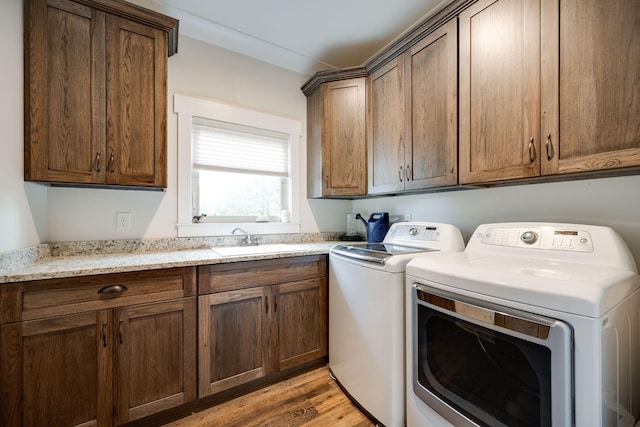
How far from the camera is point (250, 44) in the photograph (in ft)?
7.32

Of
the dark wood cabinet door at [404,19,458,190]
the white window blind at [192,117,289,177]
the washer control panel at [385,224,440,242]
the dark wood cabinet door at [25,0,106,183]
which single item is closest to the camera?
the dark wood cabinet door at [25,0,106,183]

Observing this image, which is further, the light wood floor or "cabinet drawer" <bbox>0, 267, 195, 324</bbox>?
the light wood floor

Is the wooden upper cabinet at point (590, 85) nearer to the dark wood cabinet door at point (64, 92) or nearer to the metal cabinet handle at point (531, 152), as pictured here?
the metal cabinet handle at point (531, 152)

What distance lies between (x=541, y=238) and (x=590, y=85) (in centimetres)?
67

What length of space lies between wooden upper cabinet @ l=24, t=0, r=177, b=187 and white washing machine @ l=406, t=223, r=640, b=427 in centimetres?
175

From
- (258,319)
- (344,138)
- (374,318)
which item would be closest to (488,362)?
(374,318)

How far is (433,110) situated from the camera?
1.72m

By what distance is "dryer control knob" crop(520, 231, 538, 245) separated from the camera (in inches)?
51.1

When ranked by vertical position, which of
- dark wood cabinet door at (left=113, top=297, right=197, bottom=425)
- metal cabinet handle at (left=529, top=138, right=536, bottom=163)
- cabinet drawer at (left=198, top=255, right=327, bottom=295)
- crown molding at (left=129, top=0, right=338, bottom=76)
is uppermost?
crown molding at (left=129, top=0, right=338, bottom=76)

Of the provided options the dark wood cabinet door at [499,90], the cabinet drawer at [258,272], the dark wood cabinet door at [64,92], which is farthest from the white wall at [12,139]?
the dark wood cabinet door at [499,90]

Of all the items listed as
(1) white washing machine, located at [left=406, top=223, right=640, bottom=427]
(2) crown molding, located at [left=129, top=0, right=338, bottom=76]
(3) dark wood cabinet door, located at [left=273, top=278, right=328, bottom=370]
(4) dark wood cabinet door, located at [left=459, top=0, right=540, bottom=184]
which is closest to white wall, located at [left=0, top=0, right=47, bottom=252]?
(2) crown molding, located at [left=129, top=0, right=338, bottom=76]

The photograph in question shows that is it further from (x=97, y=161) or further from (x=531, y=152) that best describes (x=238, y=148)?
(x=531, y=152)

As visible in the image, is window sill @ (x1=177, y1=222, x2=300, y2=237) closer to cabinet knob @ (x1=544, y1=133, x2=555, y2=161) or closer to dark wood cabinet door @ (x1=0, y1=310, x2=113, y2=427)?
dark wood cabinet door @ (x1=0, y1=310, x2=113, y2=427)

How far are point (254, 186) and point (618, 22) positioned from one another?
2312 mm
